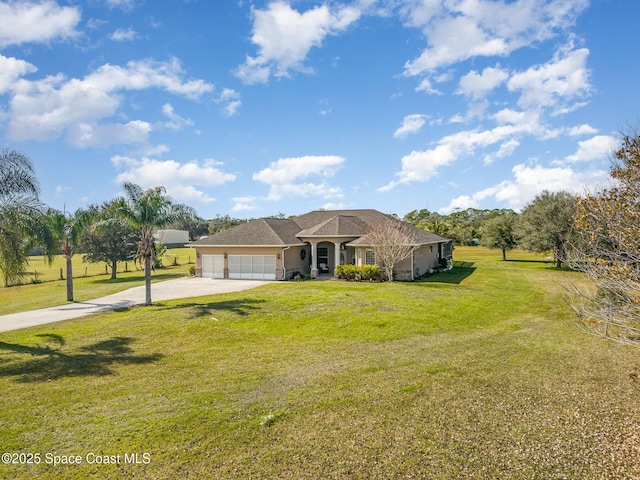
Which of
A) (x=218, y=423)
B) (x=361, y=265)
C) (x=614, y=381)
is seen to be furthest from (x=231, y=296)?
(x=614, y=381)

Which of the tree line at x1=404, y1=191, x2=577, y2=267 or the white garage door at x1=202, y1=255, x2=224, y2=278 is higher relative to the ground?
the tree line at x1=404, y1=191, x2=577, y2=267

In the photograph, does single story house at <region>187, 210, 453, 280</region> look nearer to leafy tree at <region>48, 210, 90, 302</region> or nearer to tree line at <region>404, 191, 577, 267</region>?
→ leafy tree at <region>48, 210, 90, 302</region>

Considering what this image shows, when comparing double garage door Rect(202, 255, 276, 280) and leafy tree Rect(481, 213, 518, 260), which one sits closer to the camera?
double garage door Rect(202, 255, 276, 280)

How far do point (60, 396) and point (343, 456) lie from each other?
6.64 metres

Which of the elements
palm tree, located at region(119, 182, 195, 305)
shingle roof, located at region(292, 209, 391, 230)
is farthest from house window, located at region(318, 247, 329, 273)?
palm tree, located at region(119, 182, 195, 305)

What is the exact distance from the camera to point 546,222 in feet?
113

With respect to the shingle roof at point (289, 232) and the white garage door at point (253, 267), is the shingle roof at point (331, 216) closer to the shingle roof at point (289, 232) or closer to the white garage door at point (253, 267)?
the shingle roof at point (289, 232)

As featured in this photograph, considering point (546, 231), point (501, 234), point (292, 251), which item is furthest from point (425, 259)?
point (501, 234)

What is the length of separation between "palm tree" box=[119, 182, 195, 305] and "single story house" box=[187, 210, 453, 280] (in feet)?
31.2

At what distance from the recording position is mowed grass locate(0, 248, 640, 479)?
5633 mm

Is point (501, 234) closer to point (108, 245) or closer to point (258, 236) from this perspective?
point (258, 236)

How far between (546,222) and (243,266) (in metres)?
27.7

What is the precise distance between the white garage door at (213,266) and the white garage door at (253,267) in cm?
92

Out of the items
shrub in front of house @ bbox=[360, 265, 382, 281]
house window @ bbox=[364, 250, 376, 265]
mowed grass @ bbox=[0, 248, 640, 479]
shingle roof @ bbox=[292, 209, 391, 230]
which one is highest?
shingle roof @ bbox=[292, 209, 391, 230]
